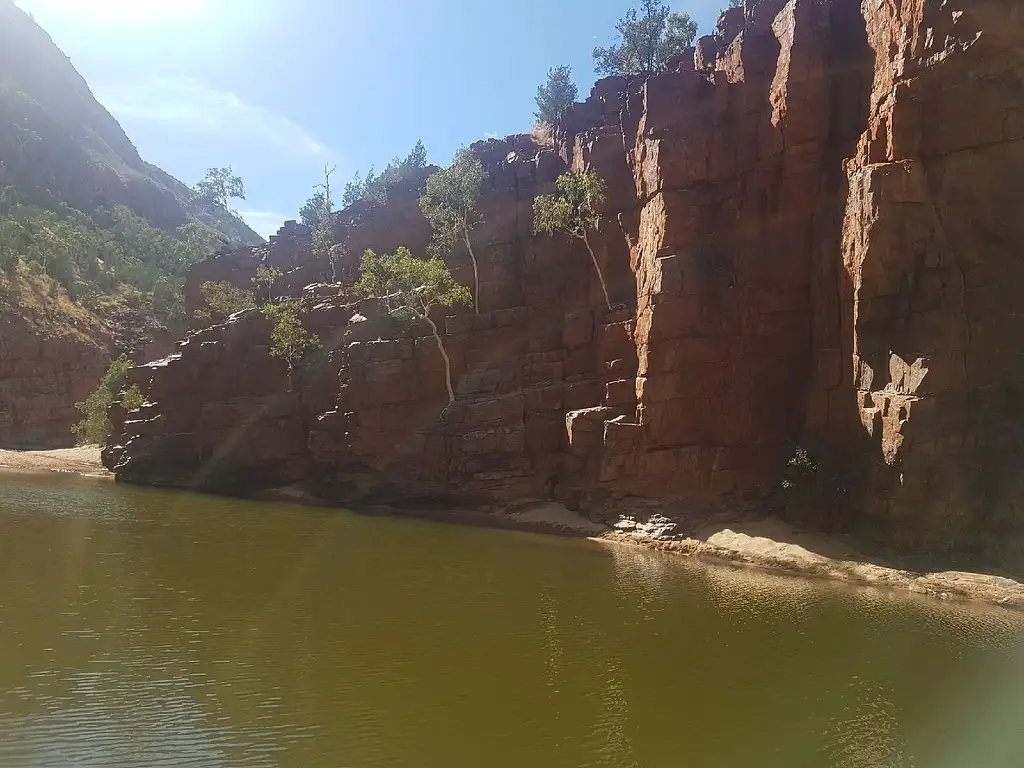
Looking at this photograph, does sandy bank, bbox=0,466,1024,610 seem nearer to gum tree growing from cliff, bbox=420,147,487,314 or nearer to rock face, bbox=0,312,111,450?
gum tree growing from cliff, bbox=420,147,487,314

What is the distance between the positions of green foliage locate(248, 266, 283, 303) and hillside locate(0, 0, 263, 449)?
54.0 feet

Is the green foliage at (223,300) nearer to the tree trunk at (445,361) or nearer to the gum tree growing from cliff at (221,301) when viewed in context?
the gum tree growing from cliff at (221,301)

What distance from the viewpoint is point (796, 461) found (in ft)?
104

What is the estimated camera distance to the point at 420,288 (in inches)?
1838

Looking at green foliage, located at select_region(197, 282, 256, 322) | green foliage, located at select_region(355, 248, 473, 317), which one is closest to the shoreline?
green foliage, located at select_region(355, 248, 473, 317)

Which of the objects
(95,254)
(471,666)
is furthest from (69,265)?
(471,666)

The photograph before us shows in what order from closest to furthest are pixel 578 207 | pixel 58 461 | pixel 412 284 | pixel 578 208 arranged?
pixel 578 208 < pixel 578 207 < pixel 412 284 < pixel 58 461

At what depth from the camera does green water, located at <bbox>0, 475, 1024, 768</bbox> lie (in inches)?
473

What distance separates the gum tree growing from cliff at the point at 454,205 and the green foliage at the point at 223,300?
766 inches

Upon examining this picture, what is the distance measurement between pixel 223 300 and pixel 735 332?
1824 inches

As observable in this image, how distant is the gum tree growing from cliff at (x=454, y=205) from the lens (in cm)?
5116

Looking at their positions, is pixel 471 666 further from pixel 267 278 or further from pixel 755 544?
pixel 267 278

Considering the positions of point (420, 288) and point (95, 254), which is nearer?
point (420, 288)

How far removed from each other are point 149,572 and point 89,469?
39.9 m
